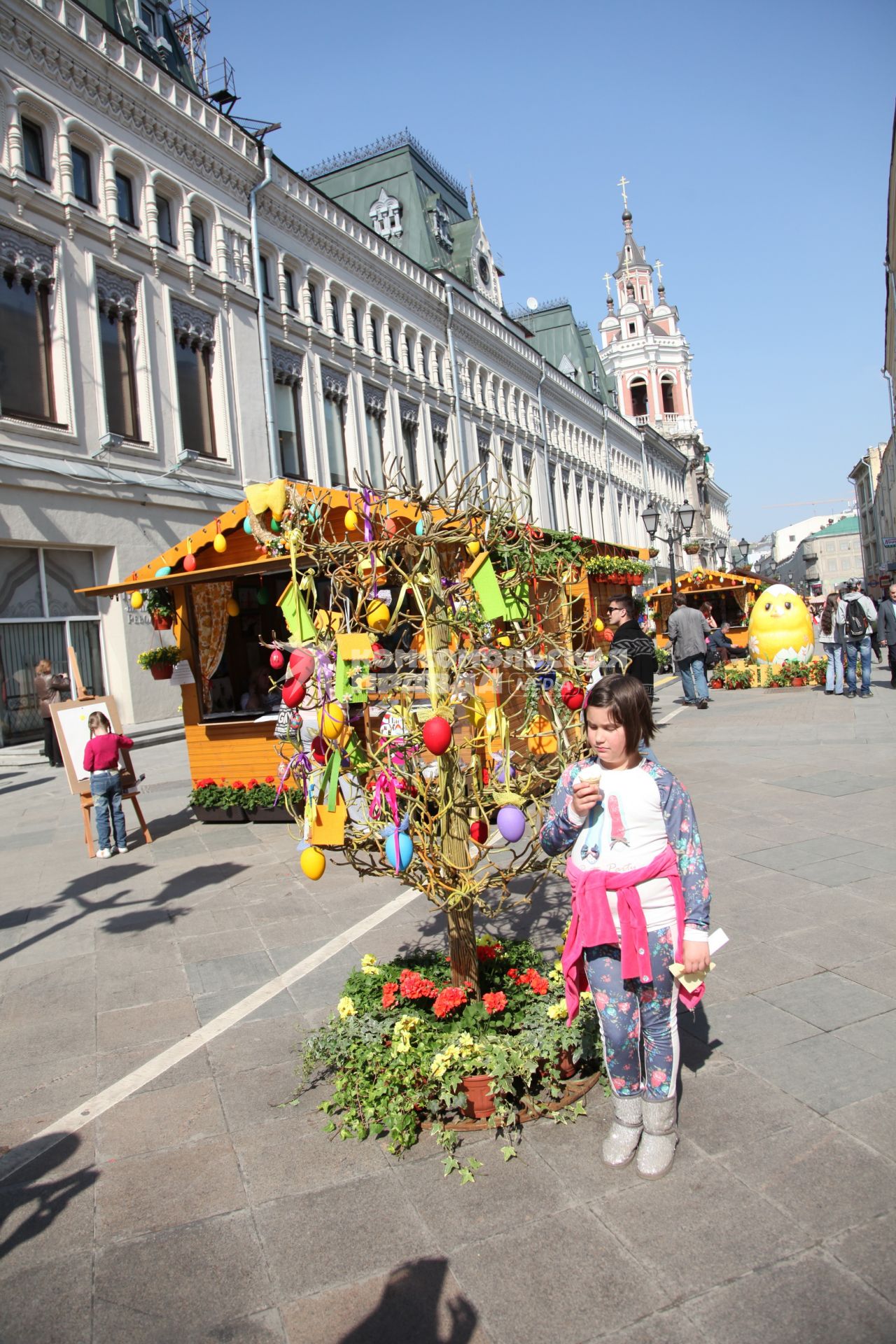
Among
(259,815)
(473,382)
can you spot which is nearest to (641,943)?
(259,815)

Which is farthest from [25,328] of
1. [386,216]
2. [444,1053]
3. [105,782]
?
[386,216]

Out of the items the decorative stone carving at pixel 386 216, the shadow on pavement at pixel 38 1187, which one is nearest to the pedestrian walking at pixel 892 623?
the shadow on pavement at pixel 38 1187

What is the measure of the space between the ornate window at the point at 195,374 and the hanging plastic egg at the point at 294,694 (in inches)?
672

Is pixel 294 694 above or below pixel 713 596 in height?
below

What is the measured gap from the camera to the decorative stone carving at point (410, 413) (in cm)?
2852

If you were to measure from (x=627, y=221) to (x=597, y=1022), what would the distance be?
90746 mm

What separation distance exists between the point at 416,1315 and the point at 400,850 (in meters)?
1.28

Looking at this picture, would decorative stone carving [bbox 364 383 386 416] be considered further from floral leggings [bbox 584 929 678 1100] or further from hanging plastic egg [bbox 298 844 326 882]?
floral leggings [bbox 584 929 678 1100]

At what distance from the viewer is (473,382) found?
33.8m

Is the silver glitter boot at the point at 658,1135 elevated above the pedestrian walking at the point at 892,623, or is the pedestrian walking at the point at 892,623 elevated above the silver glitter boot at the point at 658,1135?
the pedestrian walking at the point at 892,623

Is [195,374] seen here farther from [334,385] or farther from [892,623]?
[892,623]

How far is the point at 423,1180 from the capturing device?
9.30ft

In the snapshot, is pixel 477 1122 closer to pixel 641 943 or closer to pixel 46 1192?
pixel 641 943

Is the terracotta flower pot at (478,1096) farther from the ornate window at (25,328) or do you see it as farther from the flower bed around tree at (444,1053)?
the ornate window at (25,328)
